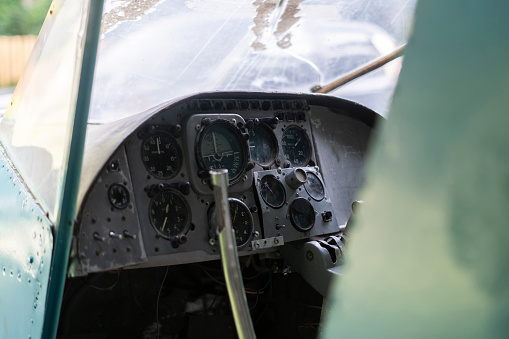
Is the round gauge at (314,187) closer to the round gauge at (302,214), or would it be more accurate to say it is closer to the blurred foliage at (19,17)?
the round gauge at (302,214)

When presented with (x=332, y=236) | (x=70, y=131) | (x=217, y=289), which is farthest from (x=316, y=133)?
(x=70, y=131)

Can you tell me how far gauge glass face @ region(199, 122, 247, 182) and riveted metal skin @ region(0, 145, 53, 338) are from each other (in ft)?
2.71

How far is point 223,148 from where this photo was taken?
2.63 m

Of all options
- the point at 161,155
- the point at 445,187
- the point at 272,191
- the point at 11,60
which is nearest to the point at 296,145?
the point at 272,191

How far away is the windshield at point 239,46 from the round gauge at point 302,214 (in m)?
1.01

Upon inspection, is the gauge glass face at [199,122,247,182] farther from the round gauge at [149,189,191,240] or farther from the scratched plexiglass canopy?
the scratched plexiglass canopy

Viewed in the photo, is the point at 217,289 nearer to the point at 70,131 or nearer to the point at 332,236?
the point at 332,236

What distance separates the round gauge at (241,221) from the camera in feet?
8.50

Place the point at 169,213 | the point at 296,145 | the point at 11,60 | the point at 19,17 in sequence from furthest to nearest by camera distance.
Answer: the point at 19,17 < the point at 11,60 < the point at 296,145 < the point at 169,213

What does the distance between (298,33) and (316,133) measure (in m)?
1.42

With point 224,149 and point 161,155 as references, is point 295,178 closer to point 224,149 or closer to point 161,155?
point 224,149

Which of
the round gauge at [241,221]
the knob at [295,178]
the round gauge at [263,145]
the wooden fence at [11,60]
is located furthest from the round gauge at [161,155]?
the wooden fence at [11,60]

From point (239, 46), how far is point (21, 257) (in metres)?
2.64

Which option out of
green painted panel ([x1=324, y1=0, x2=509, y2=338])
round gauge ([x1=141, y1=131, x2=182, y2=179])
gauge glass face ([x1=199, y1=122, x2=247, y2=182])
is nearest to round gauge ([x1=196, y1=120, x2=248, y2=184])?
gauge glass face ([x1=199, y1=122, x2=247, y2=182])
